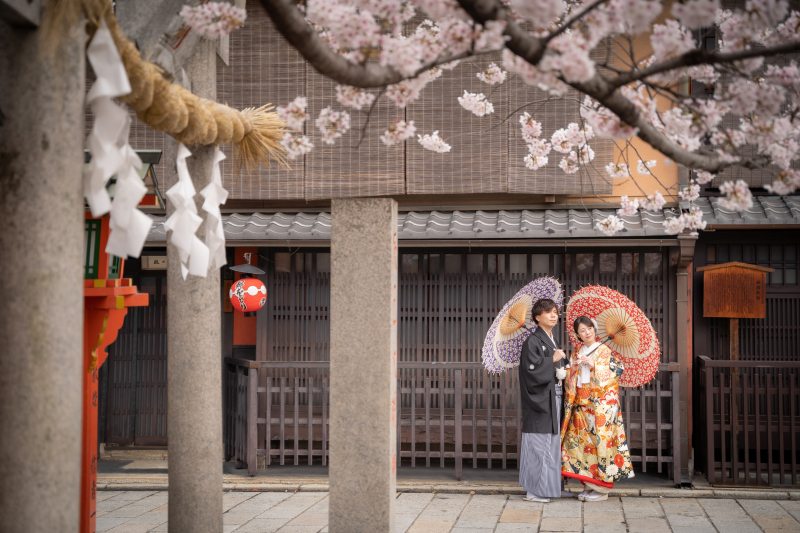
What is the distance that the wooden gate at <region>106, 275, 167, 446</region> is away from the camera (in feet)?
31.7

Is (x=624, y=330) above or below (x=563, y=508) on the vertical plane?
above

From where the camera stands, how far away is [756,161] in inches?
170

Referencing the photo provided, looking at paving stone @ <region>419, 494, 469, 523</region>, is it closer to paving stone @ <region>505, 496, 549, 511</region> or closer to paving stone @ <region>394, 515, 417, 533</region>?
paving stone @ <region>394, 515, 417, 533</region>

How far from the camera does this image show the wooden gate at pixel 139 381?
966 cm

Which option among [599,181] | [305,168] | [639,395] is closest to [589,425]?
[639,395]

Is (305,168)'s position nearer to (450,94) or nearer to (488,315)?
(450,94)

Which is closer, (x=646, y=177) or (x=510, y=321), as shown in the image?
(x=510, y=321)

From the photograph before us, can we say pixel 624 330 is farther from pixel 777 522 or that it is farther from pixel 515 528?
pixel 515 528

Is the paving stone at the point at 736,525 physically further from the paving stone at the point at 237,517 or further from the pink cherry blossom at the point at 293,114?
the pink cherry blossom at the point at 293,114

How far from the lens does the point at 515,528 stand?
6.58 m

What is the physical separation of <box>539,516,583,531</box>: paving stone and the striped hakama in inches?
22.4

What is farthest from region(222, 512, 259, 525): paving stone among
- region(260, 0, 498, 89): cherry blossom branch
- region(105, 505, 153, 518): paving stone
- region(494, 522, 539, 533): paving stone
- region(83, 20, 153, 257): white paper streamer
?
region(260, 0, 498, 89): cherry blossom branch

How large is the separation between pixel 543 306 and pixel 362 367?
3.38 metres

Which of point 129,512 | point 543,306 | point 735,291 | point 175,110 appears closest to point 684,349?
point 735,291
